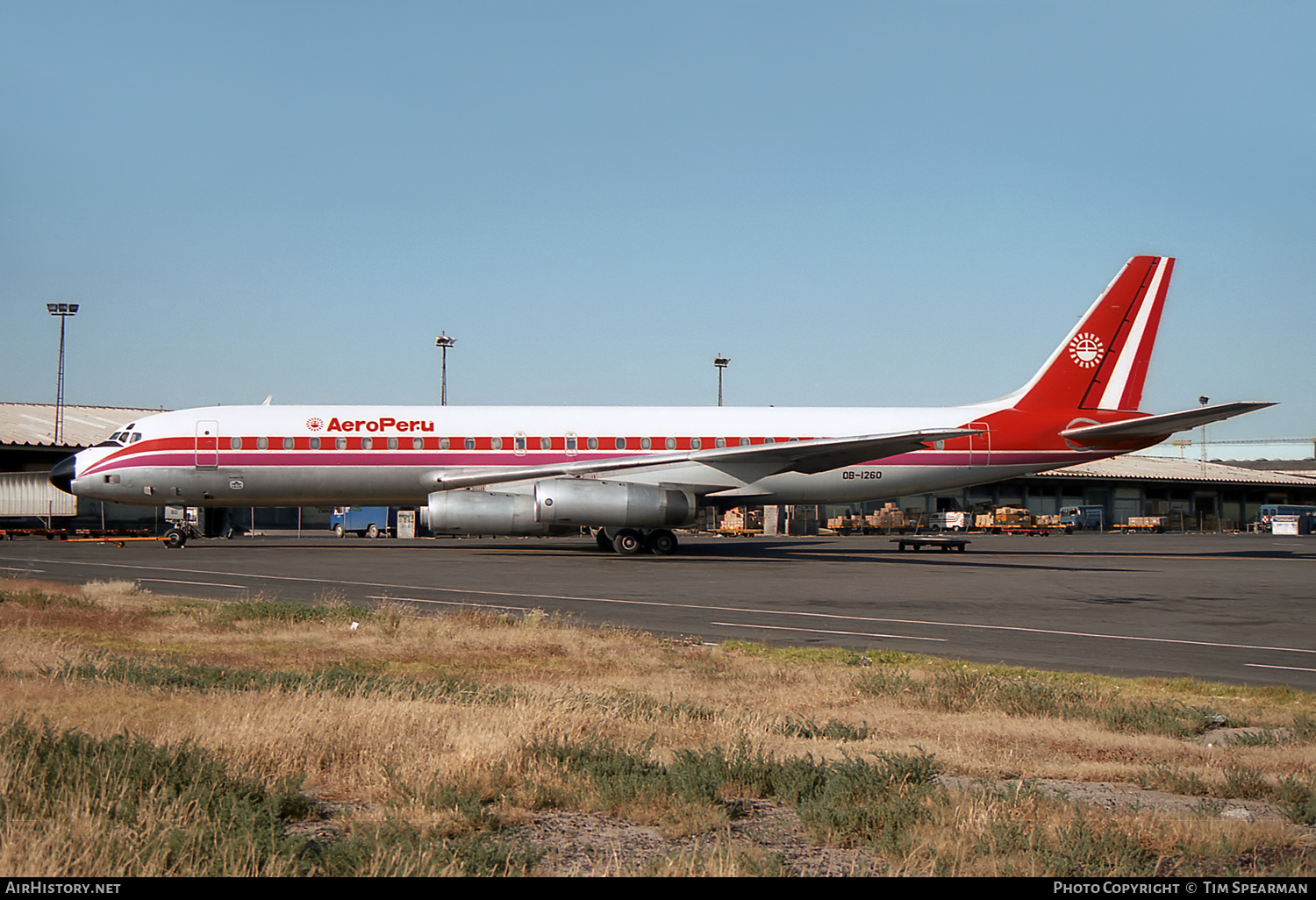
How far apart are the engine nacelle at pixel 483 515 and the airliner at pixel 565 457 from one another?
0.04 metres

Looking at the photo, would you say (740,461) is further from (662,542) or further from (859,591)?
(859,591)

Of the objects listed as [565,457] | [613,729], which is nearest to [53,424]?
[565,457]

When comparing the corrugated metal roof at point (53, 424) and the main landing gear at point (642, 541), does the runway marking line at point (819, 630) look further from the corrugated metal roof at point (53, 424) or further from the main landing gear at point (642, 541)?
the corrugated metal roof at point (53, 424)

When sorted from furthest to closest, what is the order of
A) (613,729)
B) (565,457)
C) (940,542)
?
1. (940,542)
2. (565,457)
3. (613,729)

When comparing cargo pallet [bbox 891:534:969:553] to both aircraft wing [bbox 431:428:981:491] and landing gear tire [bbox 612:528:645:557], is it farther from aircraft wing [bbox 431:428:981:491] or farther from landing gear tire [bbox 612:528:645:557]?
landing gear tire [bbox 612:528:645:557]

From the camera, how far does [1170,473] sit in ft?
322

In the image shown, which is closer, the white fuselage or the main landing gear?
the white fuselage

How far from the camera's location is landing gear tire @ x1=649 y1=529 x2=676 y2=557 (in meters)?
32.5

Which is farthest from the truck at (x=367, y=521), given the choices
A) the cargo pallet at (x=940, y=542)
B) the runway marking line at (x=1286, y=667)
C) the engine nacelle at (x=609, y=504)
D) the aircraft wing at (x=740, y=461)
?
the runway marking line at (x=1286, y=667)

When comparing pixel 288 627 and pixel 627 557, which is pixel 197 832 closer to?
pixel 288 627

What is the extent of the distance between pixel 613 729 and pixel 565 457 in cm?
2424

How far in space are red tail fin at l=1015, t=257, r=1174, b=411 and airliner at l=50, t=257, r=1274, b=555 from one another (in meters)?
0.33

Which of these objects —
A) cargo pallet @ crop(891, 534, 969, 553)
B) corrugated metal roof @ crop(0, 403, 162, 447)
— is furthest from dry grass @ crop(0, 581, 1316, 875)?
corrugated metal roof @ crop(0, 403, 162, 447)
